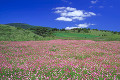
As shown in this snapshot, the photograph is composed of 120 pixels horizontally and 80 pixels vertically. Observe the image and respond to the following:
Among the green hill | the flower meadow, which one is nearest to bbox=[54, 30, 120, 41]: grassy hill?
the green hill

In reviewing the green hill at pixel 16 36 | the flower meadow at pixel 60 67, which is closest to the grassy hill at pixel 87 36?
the green hill at pixel 16 36

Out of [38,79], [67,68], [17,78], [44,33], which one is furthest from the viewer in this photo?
[44,33]

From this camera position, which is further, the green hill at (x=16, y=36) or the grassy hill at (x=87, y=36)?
the grassy hill at (x=87, y=36)

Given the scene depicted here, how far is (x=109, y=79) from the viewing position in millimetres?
4969

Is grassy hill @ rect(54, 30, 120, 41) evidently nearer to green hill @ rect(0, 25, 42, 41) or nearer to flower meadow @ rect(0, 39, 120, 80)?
green hill @ rect(0, 25, 42, 41)

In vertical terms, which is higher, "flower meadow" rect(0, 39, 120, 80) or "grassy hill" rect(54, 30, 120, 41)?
"grassy hill" rect(54, 30, 120, 41)

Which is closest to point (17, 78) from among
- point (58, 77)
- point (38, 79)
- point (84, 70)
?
point (38, 79)

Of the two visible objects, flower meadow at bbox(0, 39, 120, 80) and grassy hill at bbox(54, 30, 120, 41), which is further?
grassy hill at bbox(54, 30, 120, 41)

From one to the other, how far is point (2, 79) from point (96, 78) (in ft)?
14.0

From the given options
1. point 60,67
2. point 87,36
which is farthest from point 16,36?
point 87,36

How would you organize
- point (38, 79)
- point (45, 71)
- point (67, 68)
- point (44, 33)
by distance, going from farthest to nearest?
point (44, 33)
point (67, 68)
point (45, 71)
point (38, 79)

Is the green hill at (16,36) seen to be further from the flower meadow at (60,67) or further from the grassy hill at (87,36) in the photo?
the flower meadow at (60,67)

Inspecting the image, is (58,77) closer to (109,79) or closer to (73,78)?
(73,78)

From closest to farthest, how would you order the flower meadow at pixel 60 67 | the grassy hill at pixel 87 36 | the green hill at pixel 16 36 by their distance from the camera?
1. the flower meadow at pixel 60 67
2. the green hill at pixel 16 36
3. the grassy hill at pixel 87 36
